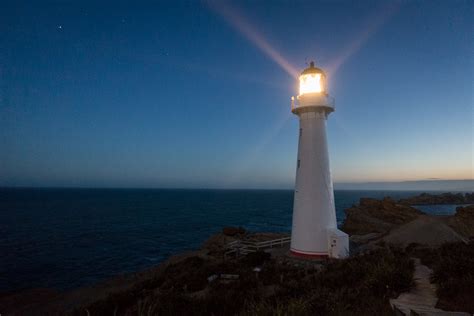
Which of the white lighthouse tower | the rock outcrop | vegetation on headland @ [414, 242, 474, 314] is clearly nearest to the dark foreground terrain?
vegetation on headland @ [414, 242, 474, 314]

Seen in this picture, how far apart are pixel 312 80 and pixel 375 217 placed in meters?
35.9

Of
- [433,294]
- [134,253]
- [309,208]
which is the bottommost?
[134,253]

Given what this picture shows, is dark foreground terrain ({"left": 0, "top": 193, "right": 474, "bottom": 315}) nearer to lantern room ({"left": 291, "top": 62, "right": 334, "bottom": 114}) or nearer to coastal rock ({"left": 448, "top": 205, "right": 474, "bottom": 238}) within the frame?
lantern room ({"left": 291, "top": 62, "right": 334, "bottom": 114})

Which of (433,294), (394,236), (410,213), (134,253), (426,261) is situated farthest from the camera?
(410,213)

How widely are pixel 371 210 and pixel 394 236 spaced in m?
28.4

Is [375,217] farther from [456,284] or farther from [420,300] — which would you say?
[420,300]

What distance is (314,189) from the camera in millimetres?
15031

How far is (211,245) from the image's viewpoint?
2944cm

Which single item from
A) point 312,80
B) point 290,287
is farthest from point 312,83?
point 290,287

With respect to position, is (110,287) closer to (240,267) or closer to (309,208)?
(240,267)

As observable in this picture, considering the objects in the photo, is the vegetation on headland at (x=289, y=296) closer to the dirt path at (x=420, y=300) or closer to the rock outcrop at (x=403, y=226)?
the dirt path at (x=420, y=300)

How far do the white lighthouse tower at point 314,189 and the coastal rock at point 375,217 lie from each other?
75.4 ft

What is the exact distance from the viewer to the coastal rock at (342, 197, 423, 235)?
36.8m

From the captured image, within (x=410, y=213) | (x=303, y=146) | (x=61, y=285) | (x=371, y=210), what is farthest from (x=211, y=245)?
(x=410, y=213)
